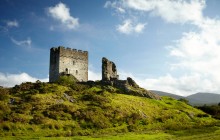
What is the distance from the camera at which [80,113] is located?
162ft

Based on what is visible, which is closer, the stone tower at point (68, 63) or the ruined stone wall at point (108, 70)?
the stone tower at point (68, 63)

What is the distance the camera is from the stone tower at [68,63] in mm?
78750

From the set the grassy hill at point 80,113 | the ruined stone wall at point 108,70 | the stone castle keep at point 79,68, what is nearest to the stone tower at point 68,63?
the stone castle keep at point 79,68

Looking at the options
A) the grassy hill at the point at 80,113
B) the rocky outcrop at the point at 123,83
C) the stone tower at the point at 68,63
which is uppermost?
the stone tower at the point at 68,63

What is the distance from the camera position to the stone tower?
258 ft

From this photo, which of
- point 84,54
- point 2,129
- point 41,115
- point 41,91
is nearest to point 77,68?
point 84,54

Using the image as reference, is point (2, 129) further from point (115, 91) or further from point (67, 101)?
point (115, 91)

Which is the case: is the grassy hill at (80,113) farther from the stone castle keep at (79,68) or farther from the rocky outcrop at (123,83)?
the stone castle keep at (79,68)

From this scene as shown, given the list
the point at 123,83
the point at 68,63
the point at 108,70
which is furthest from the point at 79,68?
the point at 123,83

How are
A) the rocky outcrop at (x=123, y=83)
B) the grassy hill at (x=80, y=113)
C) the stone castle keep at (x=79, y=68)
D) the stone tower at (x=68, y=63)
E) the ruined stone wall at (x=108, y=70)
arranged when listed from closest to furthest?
the grassy hill at (x=80, y=113), the rocky outcrop at (x=123, y=83), the stone castle keep at (x=79, y=68), the stone tower at (x=68, y=63), the ruined stone wall at (x=108, y=70)

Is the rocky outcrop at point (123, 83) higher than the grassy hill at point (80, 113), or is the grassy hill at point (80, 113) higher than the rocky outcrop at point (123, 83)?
the rocky outcrop at point (123, 83)

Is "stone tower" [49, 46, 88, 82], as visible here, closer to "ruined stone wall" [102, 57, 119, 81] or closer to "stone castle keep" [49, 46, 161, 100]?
"stone castle keep" [49, 46, 161, 100]

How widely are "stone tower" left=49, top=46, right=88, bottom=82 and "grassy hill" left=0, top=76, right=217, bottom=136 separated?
10.1 m

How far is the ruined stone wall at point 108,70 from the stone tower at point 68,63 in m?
A: 6.91
